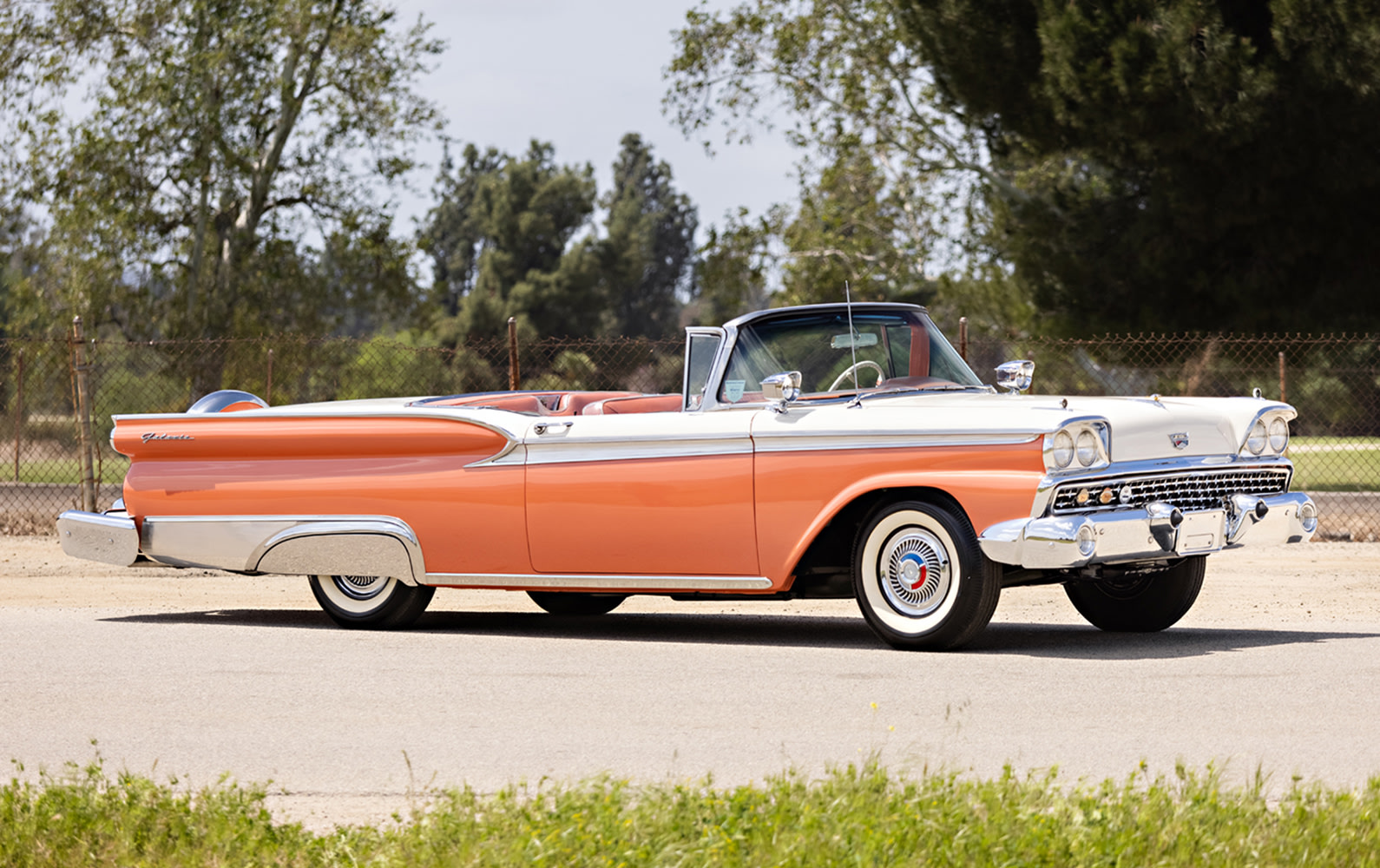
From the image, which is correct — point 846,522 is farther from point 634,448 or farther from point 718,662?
point 634,448

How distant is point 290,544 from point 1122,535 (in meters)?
4.31

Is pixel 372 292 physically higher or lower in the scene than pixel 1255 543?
higher

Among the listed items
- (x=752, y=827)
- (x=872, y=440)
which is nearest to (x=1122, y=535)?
(x=872, y=440)

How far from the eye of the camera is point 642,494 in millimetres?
7832

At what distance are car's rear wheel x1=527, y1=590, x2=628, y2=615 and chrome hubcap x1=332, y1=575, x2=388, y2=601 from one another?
966 millimetres

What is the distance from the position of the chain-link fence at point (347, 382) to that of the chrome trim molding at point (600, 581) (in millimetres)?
6176

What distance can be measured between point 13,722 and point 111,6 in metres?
27.3

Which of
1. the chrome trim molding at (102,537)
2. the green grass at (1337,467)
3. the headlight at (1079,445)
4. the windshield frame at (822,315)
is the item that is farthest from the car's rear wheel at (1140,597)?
the green grass at (1337,467)

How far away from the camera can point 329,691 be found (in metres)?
6.61

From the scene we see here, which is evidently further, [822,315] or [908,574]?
[822,315]

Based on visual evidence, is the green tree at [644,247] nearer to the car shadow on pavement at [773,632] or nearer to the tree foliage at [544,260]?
the tree foliage at [544,260]

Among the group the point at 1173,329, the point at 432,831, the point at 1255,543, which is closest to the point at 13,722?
the point at 432,831

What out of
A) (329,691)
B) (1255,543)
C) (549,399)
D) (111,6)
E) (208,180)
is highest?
(111,6)

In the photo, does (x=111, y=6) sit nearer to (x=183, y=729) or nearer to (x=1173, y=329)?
(x=1173, y=329)
